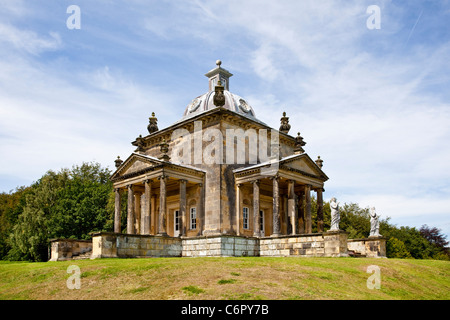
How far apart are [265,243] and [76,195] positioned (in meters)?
27.7

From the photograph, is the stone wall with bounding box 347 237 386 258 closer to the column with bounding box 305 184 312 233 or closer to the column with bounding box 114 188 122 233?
the column with bounding box 305 184 312 233

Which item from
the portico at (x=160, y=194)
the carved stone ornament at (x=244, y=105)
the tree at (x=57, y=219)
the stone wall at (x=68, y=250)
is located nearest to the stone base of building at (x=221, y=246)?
the stone wall at (x=68, y=250)

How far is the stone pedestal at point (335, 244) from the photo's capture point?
21.1m

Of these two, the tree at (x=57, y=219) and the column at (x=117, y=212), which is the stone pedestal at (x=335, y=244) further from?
the tree at (x=57, y=219)

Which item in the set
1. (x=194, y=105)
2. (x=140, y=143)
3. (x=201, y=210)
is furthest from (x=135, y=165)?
(x=194, y=105)

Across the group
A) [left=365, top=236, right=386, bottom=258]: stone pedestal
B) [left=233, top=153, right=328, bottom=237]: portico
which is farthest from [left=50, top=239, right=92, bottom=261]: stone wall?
[left=365, top=236, right=386, bottom=258]: stone pedestal

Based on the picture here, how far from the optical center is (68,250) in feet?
80.2

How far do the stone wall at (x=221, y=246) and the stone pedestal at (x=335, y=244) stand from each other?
16.3 feet

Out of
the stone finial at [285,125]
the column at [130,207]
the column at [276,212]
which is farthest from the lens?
the stone finial at [285,125]

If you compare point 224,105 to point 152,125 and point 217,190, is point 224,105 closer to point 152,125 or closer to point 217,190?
point 152,125

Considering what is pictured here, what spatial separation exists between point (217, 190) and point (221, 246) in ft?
21.2

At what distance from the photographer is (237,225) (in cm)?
2928
